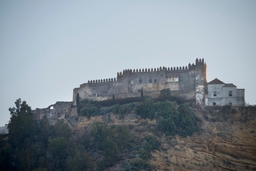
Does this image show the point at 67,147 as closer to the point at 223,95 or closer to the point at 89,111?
the point at 89,111

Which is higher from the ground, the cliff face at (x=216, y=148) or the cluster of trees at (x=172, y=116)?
the cluster of trees at (x=172, y=116)

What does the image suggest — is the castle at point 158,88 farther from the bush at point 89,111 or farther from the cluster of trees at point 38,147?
the cluster of trees at point 38,147

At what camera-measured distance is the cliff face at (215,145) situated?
58375 mm

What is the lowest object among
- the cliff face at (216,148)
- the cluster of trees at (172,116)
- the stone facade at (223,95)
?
the cliff face at (216,148)

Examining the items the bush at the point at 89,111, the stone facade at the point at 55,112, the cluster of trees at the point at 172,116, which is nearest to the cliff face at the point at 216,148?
the cluster of trees at the point at 172,116

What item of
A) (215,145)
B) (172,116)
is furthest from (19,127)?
(215,145)

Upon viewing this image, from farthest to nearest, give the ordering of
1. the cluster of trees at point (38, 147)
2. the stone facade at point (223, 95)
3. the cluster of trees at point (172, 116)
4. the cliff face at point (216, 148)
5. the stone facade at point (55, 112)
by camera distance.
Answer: the stone facade at point (55, 112)
the stone facade at point (223, 95)
the cluster of trees at point (172, 116)
the cliff face at point (216, 148)
the cluster of trees at point (38, 147)

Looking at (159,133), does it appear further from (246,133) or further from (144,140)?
(246,133)

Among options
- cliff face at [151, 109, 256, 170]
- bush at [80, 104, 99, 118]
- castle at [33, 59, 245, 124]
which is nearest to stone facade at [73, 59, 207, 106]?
castle at [33, 59, 245, 124]

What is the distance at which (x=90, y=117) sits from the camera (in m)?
69.1

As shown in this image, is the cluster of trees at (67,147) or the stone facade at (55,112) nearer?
the cluster of trees at (67,147)

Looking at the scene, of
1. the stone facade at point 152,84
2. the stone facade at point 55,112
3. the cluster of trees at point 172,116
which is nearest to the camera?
the cluster of trees at point 172,116

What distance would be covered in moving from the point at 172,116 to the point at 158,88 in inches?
289

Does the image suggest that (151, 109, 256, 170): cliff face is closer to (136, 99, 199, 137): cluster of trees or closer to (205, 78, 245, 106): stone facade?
(136, 99, 199, 137): cluster of trees
